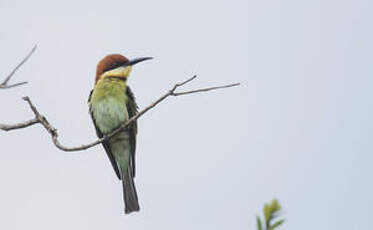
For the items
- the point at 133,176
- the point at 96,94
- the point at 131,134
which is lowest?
the point at 133,176

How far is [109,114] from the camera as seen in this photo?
223 inches

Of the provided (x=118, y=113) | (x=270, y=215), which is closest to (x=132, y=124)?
(x=118, y=113)

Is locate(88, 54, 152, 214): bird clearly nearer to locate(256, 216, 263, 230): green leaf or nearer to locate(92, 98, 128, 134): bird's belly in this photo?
locate(92, 98, 128, 134): bird's belly

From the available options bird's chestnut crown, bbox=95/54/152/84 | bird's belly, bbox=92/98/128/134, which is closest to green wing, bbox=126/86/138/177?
bird's belly, bbox=92/98/128/134

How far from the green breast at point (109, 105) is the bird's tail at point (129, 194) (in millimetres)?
552

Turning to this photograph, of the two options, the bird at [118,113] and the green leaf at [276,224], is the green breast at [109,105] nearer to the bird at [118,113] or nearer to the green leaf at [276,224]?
the bird at [118,113]

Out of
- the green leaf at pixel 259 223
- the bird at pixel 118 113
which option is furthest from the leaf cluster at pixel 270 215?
the bird at pixel 118 113

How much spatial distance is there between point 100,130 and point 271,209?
15.9ft

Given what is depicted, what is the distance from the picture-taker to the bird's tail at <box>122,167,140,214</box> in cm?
581

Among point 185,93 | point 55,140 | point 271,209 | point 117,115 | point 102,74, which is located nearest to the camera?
point 271,209

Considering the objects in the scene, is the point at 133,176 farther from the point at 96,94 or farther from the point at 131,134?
the point at 96,94

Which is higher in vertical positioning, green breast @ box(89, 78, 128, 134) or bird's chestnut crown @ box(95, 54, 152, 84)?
bird's chestnut crown @ box(95, 54, 152, 84)

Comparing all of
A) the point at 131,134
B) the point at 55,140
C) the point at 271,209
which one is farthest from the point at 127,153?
the point at 271,209

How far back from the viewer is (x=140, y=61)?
6.14 m
